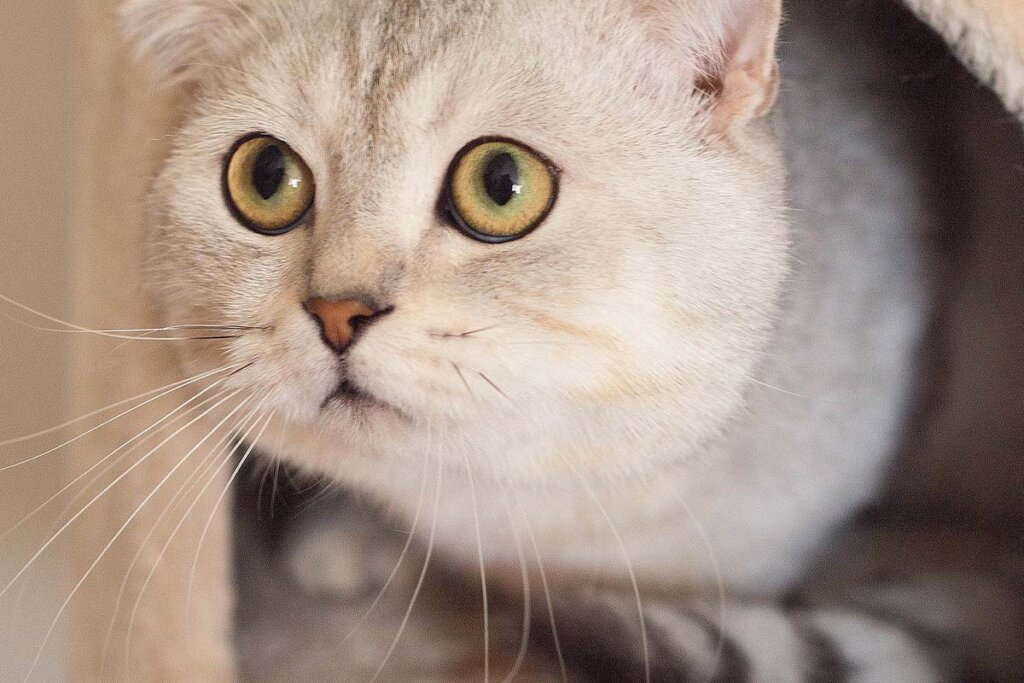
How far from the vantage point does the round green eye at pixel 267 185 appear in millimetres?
617

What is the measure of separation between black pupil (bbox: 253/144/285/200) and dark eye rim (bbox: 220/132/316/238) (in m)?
0.01

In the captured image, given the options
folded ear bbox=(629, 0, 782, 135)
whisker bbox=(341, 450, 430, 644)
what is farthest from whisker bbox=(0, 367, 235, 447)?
folded ear bbox=(629, 0, 782, 135)

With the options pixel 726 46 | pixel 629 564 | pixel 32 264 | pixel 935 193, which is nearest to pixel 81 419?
pixel 32 264

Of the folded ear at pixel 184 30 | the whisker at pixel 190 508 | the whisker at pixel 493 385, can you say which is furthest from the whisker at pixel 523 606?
the folded ear at pixel 184 30

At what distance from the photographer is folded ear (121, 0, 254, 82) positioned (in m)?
0.68

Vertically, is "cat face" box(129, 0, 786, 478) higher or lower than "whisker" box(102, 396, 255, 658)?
higher

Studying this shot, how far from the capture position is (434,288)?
544 mm

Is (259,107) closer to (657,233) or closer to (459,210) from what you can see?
(459,210)

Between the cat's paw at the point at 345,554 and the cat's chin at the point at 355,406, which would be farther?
the cat's paw at the point at 345,554

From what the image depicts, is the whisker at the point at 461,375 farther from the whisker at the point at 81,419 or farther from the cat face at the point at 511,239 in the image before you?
the whisker at the point at 81,419

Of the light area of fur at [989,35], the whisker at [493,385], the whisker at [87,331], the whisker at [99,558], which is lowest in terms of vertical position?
the whisker at [99,558]

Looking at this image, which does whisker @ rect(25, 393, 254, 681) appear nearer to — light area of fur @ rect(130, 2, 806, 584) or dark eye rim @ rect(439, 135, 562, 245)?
light area of fur @ rect(130, 2, 806, 584)

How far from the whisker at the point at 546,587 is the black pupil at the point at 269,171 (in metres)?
0.30

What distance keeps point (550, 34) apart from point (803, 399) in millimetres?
326
